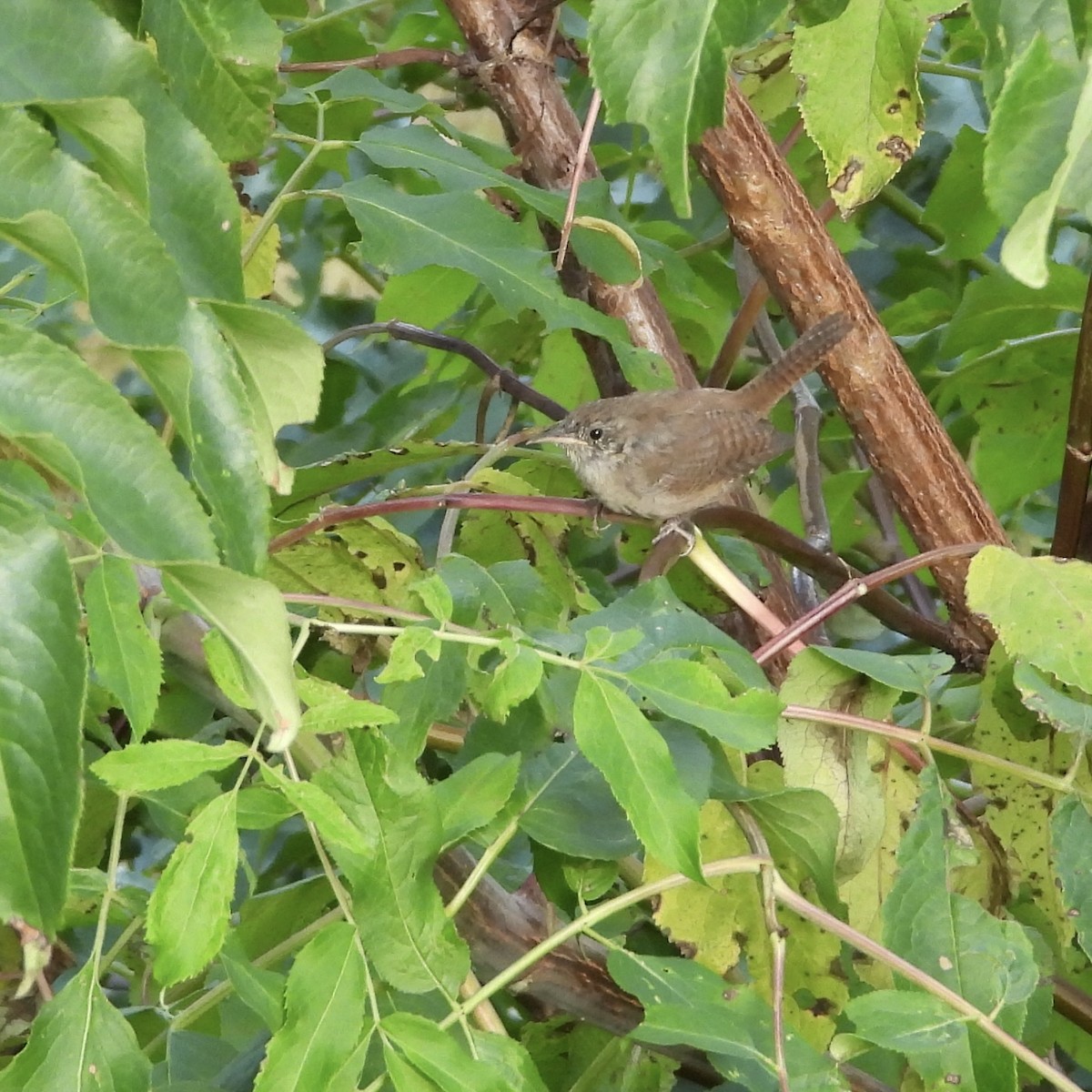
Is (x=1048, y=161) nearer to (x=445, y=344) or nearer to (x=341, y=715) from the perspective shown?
(x=341, y=715)

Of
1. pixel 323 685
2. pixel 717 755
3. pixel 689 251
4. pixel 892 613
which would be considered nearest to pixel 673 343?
pixel 689 251

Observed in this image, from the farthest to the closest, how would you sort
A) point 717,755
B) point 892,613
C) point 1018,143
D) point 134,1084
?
1. point 892,613
2. point 717,755
3. point 134,1084
4. point 1018,143

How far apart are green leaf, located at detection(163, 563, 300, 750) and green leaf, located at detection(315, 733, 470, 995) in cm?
25

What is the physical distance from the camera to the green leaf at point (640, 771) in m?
0.79

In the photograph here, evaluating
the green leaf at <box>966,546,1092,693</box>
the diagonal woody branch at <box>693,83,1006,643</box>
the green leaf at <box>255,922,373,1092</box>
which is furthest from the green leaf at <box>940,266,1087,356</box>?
the green leaf at <box>255,922,373,1092</box>

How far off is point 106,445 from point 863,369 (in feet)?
3.85

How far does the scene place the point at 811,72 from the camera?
946mm

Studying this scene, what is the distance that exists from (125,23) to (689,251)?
4.43 feet

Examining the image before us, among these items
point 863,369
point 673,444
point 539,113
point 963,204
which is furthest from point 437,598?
point 673,444

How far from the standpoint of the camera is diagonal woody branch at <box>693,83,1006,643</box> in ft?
5.05

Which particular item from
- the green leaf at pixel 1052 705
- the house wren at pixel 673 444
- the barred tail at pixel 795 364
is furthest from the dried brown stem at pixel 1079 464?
the house wren at pixel 673 444

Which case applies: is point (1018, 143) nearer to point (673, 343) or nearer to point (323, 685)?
point (323, 685)

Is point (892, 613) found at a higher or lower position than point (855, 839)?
lower

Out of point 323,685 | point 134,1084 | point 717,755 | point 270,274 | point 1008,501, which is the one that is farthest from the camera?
point 1008,501
